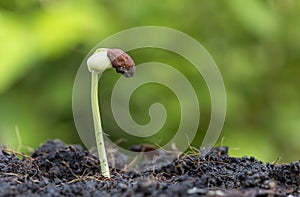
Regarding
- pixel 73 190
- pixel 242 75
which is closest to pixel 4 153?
pixel 73 190

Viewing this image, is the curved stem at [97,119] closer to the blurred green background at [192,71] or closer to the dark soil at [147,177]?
the dark soil at [147,177]

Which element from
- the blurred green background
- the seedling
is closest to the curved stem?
the seedling

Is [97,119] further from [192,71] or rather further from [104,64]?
[192,71]

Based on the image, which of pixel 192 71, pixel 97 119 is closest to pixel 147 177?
pixel 97 119

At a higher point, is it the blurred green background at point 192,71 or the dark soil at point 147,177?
the blurred green background at point 192,71

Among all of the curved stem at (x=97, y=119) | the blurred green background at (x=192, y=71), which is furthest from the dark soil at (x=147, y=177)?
the blurred green background at (x=192, y=71)

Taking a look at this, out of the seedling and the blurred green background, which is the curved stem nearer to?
the seedling

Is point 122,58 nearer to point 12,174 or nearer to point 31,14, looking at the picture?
point 12,174
